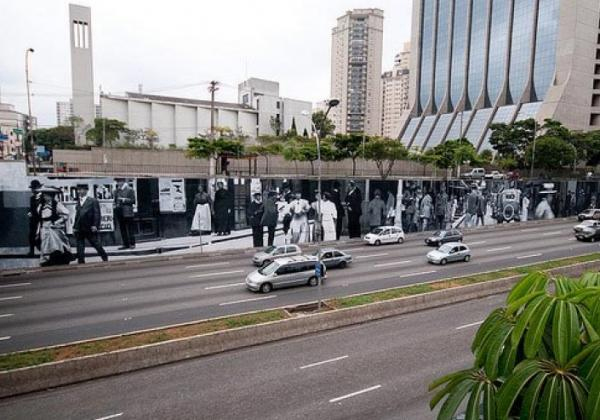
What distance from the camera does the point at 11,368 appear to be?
12.3m

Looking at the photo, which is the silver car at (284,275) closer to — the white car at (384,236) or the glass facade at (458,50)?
the white car at (384,236)

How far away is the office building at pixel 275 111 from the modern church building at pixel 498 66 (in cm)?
3304

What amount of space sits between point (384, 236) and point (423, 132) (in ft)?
300

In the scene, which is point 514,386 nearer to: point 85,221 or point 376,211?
point 85,221

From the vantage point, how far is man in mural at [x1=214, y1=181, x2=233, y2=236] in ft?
112

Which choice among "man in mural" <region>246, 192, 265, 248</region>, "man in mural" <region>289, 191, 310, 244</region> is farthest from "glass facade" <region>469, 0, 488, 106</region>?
"man in mural" <region>246, 192, 265, 248</region>

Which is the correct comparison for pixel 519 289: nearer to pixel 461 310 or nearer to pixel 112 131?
pixel 461 310

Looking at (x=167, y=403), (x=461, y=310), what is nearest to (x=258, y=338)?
(x=167, y=403)

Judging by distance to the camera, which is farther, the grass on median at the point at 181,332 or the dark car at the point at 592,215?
the dark car at the point at 592,215

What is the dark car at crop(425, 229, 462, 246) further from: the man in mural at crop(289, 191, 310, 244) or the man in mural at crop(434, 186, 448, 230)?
the man in mural at crop(289, 191, 310, 244)

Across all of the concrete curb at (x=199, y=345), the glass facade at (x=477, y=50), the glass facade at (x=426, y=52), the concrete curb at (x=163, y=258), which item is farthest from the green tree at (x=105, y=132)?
the glass facade at (x=477, y=50)

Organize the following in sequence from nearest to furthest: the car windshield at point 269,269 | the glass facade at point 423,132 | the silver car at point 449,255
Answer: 1. the car windshield at point 269,269
2. the silver car at point 449,255
3. the glass facade at point 423,132

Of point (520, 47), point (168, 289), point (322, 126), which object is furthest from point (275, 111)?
point (168, 289)

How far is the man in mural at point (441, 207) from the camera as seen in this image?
45344mm
